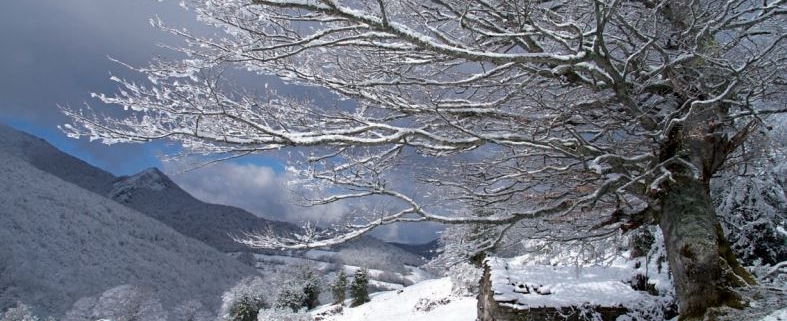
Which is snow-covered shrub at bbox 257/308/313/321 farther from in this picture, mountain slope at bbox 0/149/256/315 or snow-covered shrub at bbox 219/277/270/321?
mountain slope at bbox 0/149/256/315

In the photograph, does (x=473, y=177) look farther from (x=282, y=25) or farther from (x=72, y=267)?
(x=72, y=267)

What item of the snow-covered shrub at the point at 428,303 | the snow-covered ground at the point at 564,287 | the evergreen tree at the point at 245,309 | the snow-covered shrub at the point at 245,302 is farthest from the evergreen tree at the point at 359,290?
the snow-covered ground at the point at 564,287

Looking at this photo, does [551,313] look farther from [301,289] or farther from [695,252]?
[301,289]

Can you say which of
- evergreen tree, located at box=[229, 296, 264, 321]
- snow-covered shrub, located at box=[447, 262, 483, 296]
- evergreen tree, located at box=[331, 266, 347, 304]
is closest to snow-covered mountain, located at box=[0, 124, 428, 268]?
evergreen tree, located at box=[229, 296, 264, 321]

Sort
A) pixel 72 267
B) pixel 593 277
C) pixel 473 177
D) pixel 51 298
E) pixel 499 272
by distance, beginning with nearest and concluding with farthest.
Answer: pixel 473 177
pixel 593 277
pixel 499 272
pixel 51 298
pixel 72 267

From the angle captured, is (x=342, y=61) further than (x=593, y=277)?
No

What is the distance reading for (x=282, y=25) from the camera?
14.4ft

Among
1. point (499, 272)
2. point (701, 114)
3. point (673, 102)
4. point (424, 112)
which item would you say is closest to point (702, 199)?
point (701, 114)

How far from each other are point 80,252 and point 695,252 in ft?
275

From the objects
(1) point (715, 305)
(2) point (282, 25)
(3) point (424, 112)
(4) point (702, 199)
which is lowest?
(1) point (715, 305)

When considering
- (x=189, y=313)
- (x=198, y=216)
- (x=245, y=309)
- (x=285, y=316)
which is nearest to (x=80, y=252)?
(x=189, y=313)

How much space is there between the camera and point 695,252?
4.54 m

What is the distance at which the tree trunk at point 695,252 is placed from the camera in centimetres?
450

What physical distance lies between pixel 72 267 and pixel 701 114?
79.9 meters
